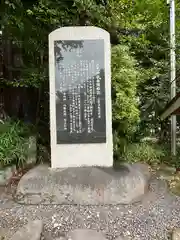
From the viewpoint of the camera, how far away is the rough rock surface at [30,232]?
9.02 feet

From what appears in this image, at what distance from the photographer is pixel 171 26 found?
550 cm

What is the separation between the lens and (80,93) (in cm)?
410

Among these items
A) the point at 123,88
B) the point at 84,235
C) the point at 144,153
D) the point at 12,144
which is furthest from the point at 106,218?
the point at 144,153

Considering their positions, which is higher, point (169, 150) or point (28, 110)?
point (28, 110)

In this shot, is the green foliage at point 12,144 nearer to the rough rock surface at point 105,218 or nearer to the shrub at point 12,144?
the shrub at point 12,144

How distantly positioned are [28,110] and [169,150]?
2992mm

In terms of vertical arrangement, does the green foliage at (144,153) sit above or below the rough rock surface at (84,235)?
above

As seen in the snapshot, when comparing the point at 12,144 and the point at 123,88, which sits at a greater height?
the point at 123,88

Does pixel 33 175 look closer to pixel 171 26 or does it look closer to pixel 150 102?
pixel 150 102

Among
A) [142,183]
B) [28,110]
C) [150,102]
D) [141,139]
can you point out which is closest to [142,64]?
[150,102]

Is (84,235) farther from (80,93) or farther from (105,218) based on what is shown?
(80,93)

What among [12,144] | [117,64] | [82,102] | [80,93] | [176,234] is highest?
[117,64]

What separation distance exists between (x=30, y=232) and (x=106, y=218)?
84 cm

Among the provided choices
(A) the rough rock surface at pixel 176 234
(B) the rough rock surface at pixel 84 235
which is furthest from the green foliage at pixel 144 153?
(B) the rough rock surface at pixel 84 235
